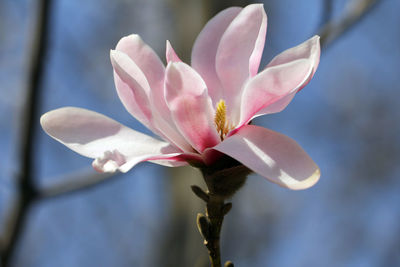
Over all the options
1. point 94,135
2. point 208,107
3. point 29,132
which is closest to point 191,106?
point 208,107

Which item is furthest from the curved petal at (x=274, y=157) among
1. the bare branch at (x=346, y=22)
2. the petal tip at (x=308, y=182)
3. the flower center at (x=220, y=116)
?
the bare branch at (x=346, y=22)

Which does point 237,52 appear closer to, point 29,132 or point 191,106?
point 191,106

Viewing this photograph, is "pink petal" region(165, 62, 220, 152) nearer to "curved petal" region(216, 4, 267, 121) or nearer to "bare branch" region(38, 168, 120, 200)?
"curved petal" region(216, 4, 267, 121)

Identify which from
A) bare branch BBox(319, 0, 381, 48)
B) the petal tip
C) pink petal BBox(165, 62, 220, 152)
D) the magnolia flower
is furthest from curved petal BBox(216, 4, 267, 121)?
bare branch BBox(319, 0, 381, 48)

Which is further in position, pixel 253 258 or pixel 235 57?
Result: pixel 253 258

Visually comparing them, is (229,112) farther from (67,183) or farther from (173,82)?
(67,183)

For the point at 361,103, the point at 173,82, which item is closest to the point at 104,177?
the point at 173,82
